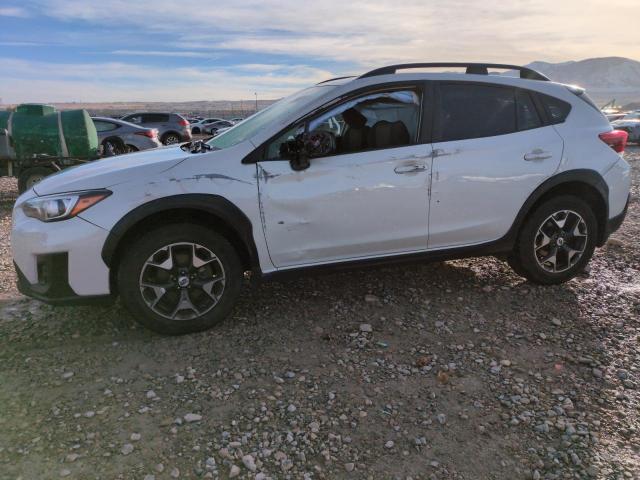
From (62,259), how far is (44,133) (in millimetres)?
7008

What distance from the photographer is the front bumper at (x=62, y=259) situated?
3178mm

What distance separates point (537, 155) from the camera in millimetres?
3969

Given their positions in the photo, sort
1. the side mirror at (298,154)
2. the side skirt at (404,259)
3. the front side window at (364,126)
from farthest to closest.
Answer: the side skirt at (404,259)
the front side window at (364,126)
the side mirror at (298,154)

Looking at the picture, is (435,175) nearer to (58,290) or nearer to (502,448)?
(502,448)

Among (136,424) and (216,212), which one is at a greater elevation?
(216,212)

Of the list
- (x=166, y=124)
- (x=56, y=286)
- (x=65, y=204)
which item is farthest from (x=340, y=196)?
(x=166, y=124)

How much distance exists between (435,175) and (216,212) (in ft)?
5.25

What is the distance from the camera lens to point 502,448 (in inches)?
98.0

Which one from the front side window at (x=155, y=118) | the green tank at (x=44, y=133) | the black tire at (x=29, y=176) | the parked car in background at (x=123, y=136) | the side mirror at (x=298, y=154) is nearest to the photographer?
the side mirror at (x=298, y=154)

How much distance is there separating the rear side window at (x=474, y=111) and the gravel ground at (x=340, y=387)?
1339mm

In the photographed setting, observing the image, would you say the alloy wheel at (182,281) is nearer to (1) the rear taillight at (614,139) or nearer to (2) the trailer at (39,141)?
(1) the rear taillight at (614,139)

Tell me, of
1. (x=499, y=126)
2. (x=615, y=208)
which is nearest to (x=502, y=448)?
(x=499, y=126)

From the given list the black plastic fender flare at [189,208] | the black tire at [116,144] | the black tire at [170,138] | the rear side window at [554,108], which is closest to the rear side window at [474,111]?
the rear side window at [554,108]

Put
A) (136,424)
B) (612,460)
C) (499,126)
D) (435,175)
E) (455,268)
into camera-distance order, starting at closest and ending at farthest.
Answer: (612,460), (136,424), (435,175), (499,126), (455,268)
